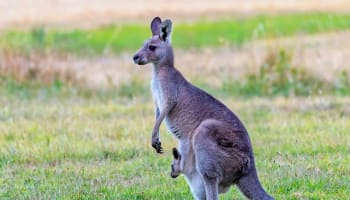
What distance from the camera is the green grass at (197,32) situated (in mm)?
21141

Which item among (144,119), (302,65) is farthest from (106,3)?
(144,119)

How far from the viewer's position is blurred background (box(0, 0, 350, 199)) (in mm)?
8359

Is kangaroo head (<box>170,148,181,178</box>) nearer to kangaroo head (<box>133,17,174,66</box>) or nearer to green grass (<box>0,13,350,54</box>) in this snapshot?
kangaroo head (<box>133,17,174,66</box>)

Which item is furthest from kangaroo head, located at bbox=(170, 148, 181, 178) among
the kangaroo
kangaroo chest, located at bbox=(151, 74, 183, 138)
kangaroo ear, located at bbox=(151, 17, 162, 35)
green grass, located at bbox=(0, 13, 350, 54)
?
green grass, located at bbox=(0, 13, 350, 54)

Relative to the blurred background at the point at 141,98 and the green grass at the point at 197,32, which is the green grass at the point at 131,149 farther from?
the green grass at the point at 197,32

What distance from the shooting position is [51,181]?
8.30 meters

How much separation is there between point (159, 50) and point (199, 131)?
108cm

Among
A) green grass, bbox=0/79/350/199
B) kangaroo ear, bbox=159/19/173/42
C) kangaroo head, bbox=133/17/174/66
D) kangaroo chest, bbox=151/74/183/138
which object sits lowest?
green grass, bbox=0/79/350/199

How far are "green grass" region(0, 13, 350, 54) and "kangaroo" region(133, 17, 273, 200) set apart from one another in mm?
11392

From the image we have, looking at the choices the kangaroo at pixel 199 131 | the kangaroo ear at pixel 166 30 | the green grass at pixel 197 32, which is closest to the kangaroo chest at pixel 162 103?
the kangaroo at pixel 199 131

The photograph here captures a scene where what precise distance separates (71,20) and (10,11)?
2.20 m

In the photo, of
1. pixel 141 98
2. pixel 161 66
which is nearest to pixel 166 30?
pixel 161 66

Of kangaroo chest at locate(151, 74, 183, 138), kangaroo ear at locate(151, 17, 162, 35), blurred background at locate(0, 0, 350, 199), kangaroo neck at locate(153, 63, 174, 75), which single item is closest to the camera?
kangaroo chest at locate(151, 74, 183, 138)

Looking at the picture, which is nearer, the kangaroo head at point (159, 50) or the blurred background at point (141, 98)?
the kangaroo head at point (159, 50)
